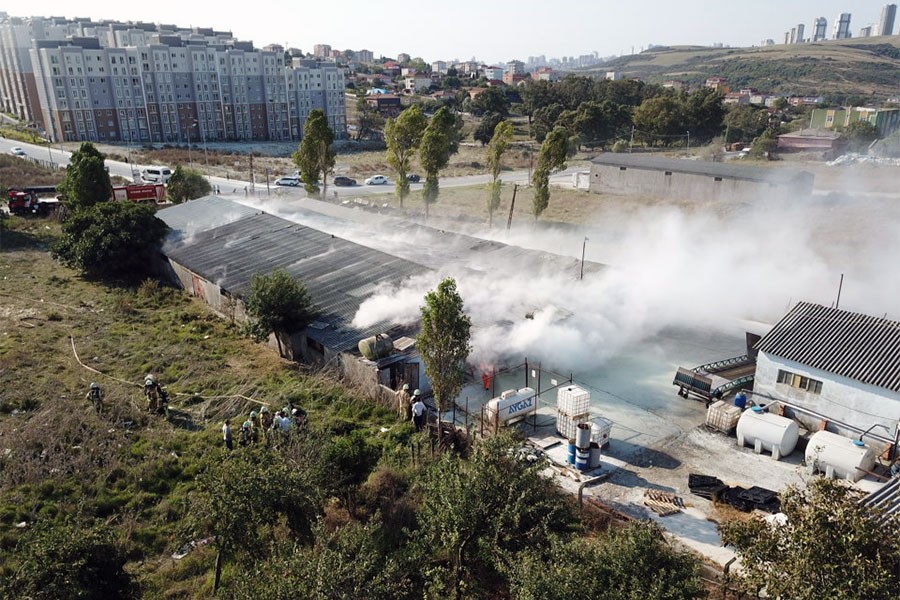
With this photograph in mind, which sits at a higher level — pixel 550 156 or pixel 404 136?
pixel 404 136

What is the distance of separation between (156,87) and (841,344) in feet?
285

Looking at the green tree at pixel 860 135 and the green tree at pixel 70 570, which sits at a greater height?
the green tree at pixel 860 135

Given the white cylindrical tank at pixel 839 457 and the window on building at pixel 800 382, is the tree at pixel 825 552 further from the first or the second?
the window on building at pixel 800 382

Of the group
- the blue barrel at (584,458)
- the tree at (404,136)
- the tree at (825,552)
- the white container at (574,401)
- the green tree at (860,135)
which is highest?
the tree at (404,136)

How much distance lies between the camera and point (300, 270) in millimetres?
24906

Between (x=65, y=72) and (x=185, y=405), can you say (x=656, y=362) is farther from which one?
(x=65, y=72)

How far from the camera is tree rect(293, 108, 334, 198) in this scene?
134ft

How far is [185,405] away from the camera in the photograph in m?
17.9

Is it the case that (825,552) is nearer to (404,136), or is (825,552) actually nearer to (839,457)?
(839,457)

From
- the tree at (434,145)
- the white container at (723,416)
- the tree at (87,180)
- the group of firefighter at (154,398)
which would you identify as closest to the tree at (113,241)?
the tree at (87,180)

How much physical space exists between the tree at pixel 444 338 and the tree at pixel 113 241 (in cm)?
2184

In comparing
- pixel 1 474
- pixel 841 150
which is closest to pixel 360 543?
pixel 1 474

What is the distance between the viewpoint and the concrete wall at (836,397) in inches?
575

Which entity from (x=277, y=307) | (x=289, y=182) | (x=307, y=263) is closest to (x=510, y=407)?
(x=277, y=307)
